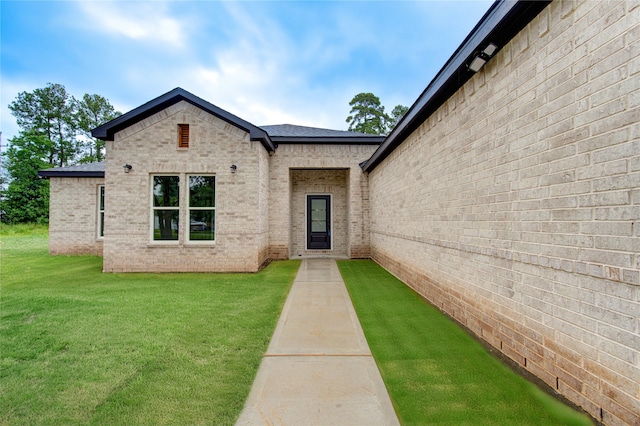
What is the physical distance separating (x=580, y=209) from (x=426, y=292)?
3.50 m

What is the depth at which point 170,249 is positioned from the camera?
811cm

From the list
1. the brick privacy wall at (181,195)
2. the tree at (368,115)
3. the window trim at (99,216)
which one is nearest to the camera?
the brick privacy wall at (181,195)

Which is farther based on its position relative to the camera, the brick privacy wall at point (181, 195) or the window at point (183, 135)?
the window at point (183, 135)

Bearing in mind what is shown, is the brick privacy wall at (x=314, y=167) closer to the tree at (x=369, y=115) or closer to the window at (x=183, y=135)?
the window at (x=183, y=135)

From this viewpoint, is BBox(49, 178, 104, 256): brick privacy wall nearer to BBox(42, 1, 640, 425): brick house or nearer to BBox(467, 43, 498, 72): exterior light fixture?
BBox(42, 1, 640, 425): brick house

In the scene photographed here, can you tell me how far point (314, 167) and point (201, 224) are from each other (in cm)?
452

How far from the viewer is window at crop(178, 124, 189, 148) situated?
818 centimetres

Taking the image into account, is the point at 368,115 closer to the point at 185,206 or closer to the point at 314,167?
the point at 314,167

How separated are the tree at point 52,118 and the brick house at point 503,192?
3053 cm

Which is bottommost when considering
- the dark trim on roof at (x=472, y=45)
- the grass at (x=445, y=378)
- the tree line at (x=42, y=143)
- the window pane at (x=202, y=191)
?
the grass at (x=445, y=378)

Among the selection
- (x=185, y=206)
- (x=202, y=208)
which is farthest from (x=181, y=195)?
(x=202, y=208)

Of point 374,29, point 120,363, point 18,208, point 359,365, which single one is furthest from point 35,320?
point 18,208

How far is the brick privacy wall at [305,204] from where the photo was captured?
11.8 meters

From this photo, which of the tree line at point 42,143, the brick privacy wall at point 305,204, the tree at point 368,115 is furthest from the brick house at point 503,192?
the tree line at point 42,143
